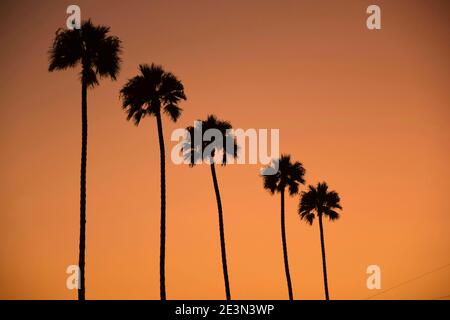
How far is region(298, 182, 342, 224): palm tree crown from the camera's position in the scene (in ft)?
188

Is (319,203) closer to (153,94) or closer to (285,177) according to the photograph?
(285,177)

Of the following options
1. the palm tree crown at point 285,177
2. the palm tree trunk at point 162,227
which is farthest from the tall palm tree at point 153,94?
the palm tree crown at point 285,177

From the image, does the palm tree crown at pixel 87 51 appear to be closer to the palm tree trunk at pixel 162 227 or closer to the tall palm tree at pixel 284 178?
the palm tree trunk at pixel 162 227

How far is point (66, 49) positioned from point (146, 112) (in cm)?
678

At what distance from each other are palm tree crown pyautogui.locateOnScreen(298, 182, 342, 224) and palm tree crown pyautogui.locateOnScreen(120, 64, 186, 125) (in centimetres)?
2393

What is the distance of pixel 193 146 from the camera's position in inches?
1678

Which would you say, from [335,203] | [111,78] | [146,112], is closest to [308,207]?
[335,203]

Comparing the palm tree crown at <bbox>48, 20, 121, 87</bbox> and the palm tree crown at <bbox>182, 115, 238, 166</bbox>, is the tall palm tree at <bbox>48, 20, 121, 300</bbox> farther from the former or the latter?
the palm tree crown at <bbox>182, 115, 238, 166</bbox>

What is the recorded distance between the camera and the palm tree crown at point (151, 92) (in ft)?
119

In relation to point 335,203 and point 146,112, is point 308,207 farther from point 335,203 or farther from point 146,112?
point 146,112

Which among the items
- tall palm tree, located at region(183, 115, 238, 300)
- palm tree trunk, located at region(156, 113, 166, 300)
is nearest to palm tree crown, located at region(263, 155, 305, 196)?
tall palm tree, located at region(183, 115, 238, 300)

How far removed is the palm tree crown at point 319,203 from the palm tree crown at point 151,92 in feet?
78.5
